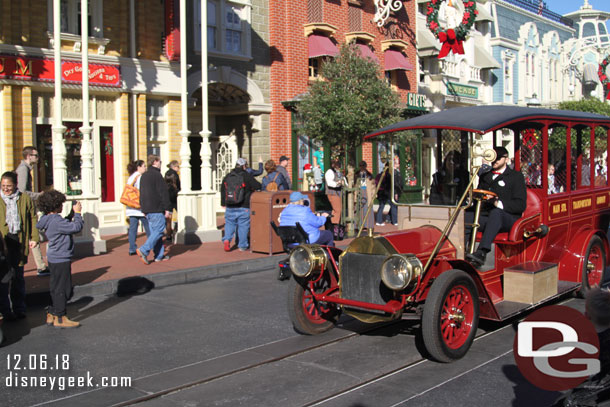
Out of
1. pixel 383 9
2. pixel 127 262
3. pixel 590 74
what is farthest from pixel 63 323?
pixel 590 74

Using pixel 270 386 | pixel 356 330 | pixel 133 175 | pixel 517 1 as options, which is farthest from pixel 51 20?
pixel 517 1

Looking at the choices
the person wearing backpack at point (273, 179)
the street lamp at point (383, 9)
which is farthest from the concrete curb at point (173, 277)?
the street lamp at point (383, 9)

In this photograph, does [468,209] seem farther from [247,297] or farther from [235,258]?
[235,258]

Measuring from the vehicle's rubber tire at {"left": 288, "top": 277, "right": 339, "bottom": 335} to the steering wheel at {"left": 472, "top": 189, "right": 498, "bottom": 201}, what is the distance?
73.1 inches

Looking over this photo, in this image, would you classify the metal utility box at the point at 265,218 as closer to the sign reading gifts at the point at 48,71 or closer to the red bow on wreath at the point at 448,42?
the sign reading gifts at the point at 48,71

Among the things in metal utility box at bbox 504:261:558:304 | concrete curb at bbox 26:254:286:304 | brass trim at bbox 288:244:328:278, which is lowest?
concrete curb at bbox 26:254:286:304

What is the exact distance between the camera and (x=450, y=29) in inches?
910

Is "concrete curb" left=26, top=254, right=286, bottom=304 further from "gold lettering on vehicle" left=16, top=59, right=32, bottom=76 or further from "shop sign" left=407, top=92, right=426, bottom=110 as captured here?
"shop sign" left=407, top=92, right=426, bottom=110

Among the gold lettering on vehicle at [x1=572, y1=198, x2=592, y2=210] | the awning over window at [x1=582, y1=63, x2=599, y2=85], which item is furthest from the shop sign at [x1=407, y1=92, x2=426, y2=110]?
the awning over window at [x1=582, y1=63, x2=599, y2=85]

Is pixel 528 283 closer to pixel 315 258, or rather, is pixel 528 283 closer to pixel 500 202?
pixel 500 202

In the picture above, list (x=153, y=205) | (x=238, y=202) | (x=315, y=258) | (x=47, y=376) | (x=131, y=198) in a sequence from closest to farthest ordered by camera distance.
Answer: (x=47, y=376) < (x=315, y=258) < (x=153, y=205) < (x=131, y=198) < (x=238, y=202)

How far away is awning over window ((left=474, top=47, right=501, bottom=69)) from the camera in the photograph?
28.6 metres

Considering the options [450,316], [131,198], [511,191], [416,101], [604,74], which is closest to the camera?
[450,316]

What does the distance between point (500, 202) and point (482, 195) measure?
1.63ft
